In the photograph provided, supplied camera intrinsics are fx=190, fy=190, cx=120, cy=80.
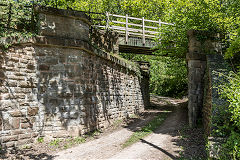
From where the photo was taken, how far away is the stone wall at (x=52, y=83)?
567cm

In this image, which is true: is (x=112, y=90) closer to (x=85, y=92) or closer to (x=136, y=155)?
(x=85, y=92)

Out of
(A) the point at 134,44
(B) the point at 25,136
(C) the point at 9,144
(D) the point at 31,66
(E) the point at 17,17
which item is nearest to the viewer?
(C) the point at 9,144

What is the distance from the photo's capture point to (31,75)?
6.12 metres

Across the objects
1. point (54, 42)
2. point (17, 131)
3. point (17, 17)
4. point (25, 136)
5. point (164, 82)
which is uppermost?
point (17, 17)

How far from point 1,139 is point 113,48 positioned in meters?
6.59

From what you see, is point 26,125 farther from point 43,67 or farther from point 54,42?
point 54,42

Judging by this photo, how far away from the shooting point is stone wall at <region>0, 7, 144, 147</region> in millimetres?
5668

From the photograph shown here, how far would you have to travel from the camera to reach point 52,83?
6.43 m

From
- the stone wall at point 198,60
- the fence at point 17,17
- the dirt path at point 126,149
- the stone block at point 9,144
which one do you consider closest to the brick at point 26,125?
the stone block at point 9,144

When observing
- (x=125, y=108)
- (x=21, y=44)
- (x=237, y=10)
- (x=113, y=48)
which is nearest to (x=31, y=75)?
(x=21, y=44)

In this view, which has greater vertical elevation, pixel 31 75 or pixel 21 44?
pixel 21 44

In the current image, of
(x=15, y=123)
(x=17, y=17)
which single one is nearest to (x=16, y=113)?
(x=15, y=123)

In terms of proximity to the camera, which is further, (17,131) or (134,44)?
(134,44)

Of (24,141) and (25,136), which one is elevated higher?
(25,136)
